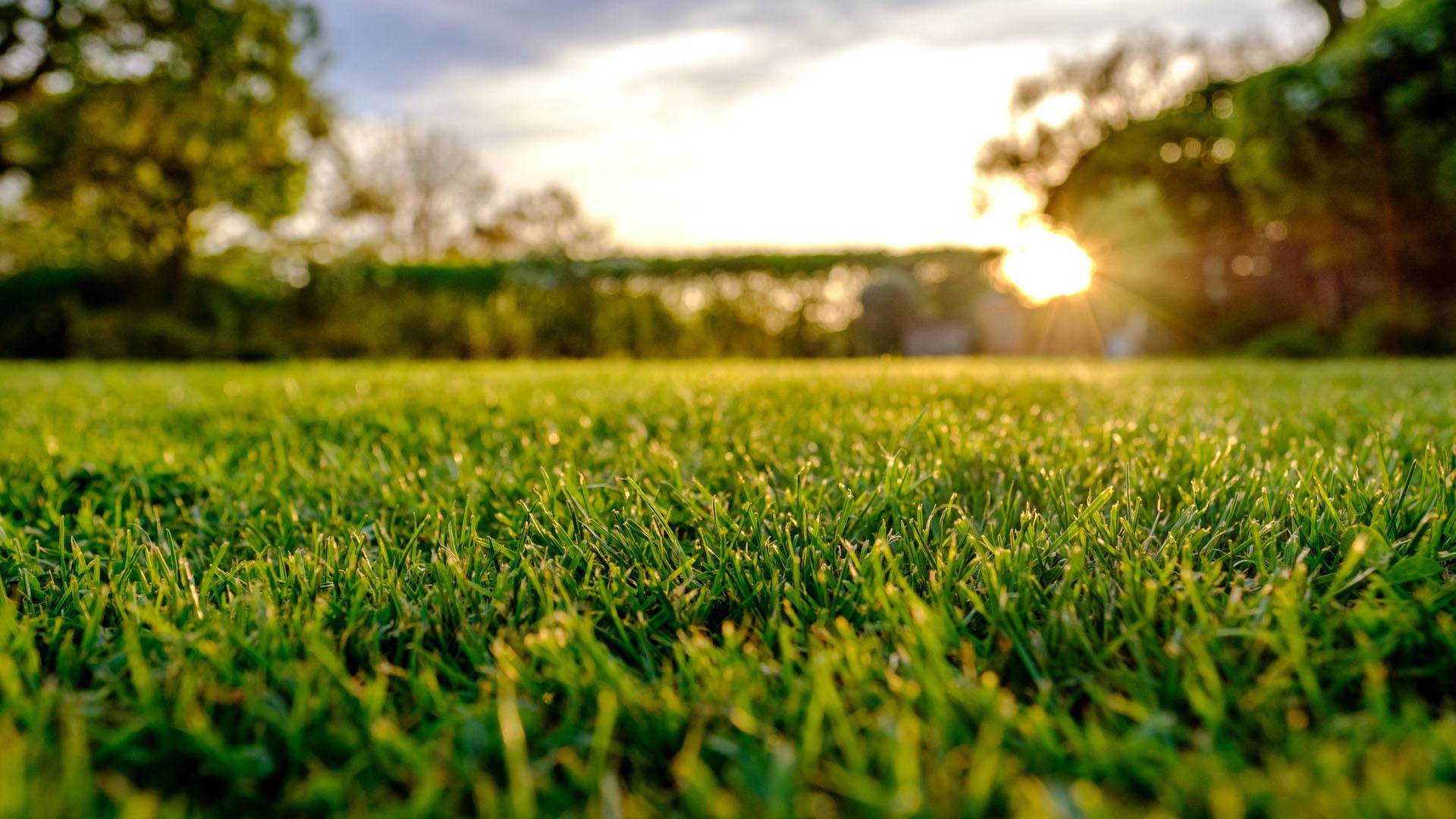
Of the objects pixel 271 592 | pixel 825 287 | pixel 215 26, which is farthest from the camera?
pixel 825 287

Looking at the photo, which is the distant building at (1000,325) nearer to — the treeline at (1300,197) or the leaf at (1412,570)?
the treeline at (1300,197)

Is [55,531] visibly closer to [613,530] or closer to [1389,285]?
[613,530]

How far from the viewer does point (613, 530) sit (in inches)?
50.8

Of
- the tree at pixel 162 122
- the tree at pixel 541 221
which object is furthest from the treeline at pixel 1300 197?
the tree at pixel 541 221

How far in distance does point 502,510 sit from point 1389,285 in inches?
471

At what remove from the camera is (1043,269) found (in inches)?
683

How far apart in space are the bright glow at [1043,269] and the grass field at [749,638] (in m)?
15.3

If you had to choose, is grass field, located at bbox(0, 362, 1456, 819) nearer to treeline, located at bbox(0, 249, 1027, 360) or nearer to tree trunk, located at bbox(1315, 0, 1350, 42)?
treeline, located at bbox(0, 249, 1027, 360)

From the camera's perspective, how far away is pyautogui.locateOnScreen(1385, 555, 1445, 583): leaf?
0.97 metres

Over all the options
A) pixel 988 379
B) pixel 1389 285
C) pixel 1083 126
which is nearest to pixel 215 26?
pixel 988 379

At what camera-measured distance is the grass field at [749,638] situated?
0.63m

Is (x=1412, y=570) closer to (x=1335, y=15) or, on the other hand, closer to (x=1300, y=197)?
(x=1300, y=197)

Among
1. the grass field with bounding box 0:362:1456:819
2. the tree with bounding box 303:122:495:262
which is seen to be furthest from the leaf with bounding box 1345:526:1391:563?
the tree with bounding box 303:122:495:262

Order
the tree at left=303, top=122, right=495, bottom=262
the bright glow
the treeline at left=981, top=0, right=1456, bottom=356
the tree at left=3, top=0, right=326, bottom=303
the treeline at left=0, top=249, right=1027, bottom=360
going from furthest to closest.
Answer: the tree at left=303, top=122, right=495, bottom=262 < the bright glow < the tree at left=3, top=0, right=326, bottom=303 < the treeline at left=0, top=249, right=1027, bottom=360 < the treeline at left=981, top=0, right=1456, bottom=356
